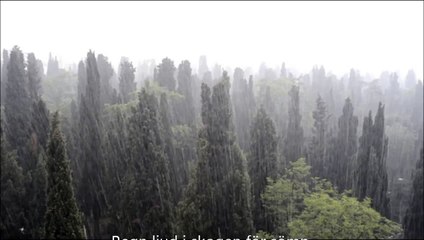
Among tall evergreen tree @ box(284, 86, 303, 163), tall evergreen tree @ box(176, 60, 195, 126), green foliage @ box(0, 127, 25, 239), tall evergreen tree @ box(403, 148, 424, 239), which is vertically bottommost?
tall evergreen tree @ box(403, 148, 424, 239)

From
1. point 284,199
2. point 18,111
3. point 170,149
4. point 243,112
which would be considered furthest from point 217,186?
point 243,112

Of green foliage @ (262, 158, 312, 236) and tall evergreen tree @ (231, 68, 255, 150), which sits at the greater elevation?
tall evergreen tree @ (231, 68, 255, 150)

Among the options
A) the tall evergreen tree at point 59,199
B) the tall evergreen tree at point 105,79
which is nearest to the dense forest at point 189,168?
the tall evergreen tree at point 59,199

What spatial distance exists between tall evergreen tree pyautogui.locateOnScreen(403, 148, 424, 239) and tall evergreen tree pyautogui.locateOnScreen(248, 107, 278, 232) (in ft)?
43.5

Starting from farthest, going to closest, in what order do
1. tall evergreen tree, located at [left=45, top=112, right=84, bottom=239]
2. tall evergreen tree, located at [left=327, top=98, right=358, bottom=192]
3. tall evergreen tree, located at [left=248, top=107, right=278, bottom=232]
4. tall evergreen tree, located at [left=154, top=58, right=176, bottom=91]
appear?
tall evergreen tree, located at [left=154, top=58, right=176, bottom=91] < tall evergreen tree, located at [left=327, top=98, right=358, bottom=192] < tall evergreen tree, located at [left=248, top=107, right=278, bottom=232] < tall evergreen tree, located at [left=45, top=112, right=84, bottom=239]

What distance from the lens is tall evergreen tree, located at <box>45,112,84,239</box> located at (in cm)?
1828

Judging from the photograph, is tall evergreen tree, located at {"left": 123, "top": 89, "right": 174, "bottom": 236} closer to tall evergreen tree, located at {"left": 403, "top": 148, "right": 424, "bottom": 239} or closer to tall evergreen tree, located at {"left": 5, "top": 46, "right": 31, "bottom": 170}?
tall evergreen tree, located at {"left": 5, "top": 46, "right": 31, "bottom": 170}

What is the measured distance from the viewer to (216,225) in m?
22.5

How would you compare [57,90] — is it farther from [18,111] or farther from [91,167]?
[91,167]

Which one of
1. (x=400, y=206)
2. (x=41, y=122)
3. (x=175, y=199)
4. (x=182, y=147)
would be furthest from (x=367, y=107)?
(x=41, y=122)

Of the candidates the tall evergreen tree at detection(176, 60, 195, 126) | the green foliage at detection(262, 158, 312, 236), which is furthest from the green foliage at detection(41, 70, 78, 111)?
the green foliage at detection(262, 158, 312, 236)

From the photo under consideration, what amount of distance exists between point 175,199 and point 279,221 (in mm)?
8465

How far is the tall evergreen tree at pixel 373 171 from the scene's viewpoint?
3266 centimetres

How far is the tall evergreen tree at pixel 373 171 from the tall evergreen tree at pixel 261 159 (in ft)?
33.0
